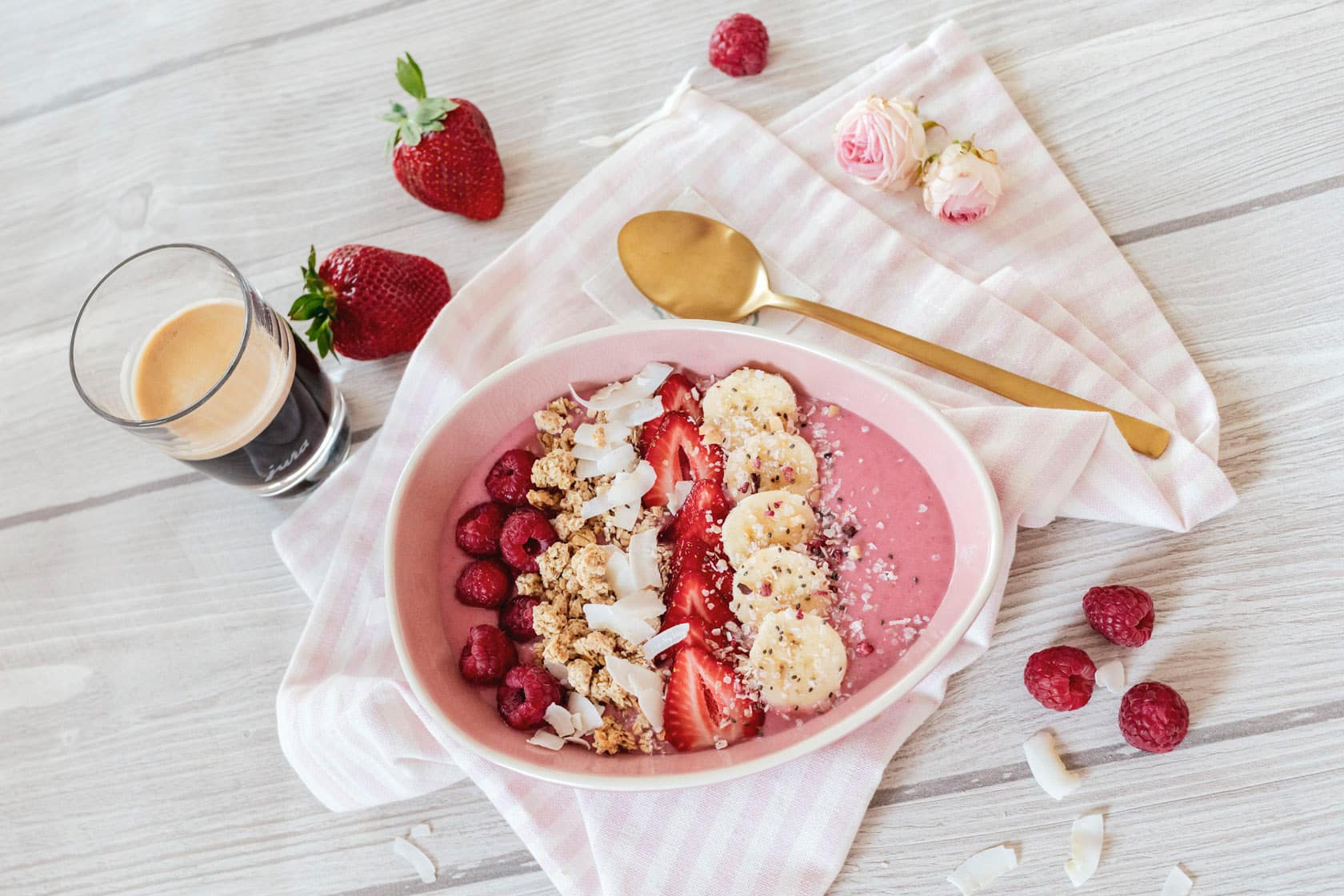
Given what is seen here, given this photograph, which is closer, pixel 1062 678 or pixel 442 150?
pixel 1062 678

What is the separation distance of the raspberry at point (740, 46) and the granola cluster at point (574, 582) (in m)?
0.48

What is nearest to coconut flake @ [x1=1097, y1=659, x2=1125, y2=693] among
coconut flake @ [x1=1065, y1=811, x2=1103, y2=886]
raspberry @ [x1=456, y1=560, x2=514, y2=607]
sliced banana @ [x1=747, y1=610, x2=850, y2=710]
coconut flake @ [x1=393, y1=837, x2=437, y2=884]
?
coconut flake @ [x1=1065, y1=811, x2=1103, y2=886]

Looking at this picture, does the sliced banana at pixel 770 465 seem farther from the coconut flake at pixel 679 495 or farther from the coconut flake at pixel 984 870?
the coconut flake at pixel 984 870

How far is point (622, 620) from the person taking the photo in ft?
3.12

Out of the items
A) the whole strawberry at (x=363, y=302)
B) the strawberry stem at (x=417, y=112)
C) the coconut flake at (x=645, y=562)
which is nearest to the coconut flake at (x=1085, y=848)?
the coconut flake at (x=645, y=562)

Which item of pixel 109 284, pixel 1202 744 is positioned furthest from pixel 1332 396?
pixel 109 284

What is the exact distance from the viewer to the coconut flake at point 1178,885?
0.95m

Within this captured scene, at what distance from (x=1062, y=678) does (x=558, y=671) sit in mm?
490

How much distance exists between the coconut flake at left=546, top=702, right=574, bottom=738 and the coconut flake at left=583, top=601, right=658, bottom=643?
0.09 m

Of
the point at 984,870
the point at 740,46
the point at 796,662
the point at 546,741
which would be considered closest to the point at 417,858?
the point at 546,741

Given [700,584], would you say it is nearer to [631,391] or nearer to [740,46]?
[631,391]

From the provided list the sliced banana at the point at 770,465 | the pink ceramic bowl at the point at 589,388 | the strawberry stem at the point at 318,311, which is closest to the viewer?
the pink ceramic bowl at the point at 589,388

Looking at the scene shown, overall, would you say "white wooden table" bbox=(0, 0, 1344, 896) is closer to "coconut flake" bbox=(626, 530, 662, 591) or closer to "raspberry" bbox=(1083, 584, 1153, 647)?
"raspberry" bbox=(1083, 584, 1153, 647)

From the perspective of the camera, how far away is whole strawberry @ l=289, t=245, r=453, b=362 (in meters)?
1.11
